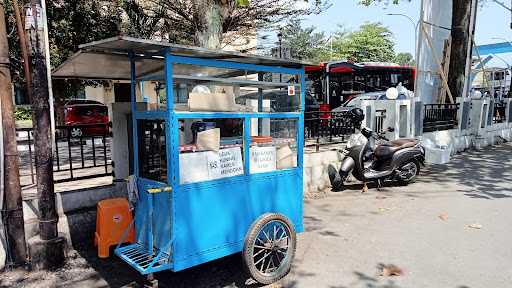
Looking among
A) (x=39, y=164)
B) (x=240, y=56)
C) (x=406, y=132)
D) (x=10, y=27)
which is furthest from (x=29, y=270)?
(x=10, y=27)

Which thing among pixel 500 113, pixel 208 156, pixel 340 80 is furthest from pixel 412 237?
pixel 340 80

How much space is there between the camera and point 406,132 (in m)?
9.23

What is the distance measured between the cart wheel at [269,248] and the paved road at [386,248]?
0.18m

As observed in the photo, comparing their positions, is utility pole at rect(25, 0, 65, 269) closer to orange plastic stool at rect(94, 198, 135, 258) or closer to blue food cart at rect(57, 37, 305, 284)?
blue food cart at rect(57, 37, 305, 284)

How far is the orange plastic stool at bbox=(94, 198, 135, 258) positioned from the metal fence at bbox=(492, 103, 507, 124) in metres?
14.0

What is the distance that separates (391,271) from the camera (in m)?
3.86

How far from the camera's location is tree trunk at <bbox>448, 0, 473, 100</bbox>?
12172 mm

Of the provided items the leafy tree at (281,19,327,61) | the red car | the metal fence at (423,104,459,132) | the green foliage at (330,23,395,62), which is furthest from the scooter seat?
the green foliage at (330,23,395,62)

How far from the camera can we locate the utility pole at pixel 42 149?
3725 millimetres

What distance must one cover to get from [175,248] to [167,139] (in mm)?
879

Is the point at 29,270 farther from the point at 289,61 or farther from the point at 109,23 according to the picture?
the point at 109,23

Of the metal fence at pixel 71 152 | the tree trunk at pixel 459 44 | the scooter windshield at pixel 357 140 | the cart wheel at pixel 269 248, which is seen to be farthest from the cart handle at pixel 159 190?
the tree trunk at pixel 459 44

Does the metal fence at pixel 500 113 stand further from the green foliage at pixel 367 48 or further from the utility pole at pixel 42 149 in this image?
the green foliage at pixel 367 48

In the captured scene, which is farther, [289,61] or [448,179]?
[448,179]
